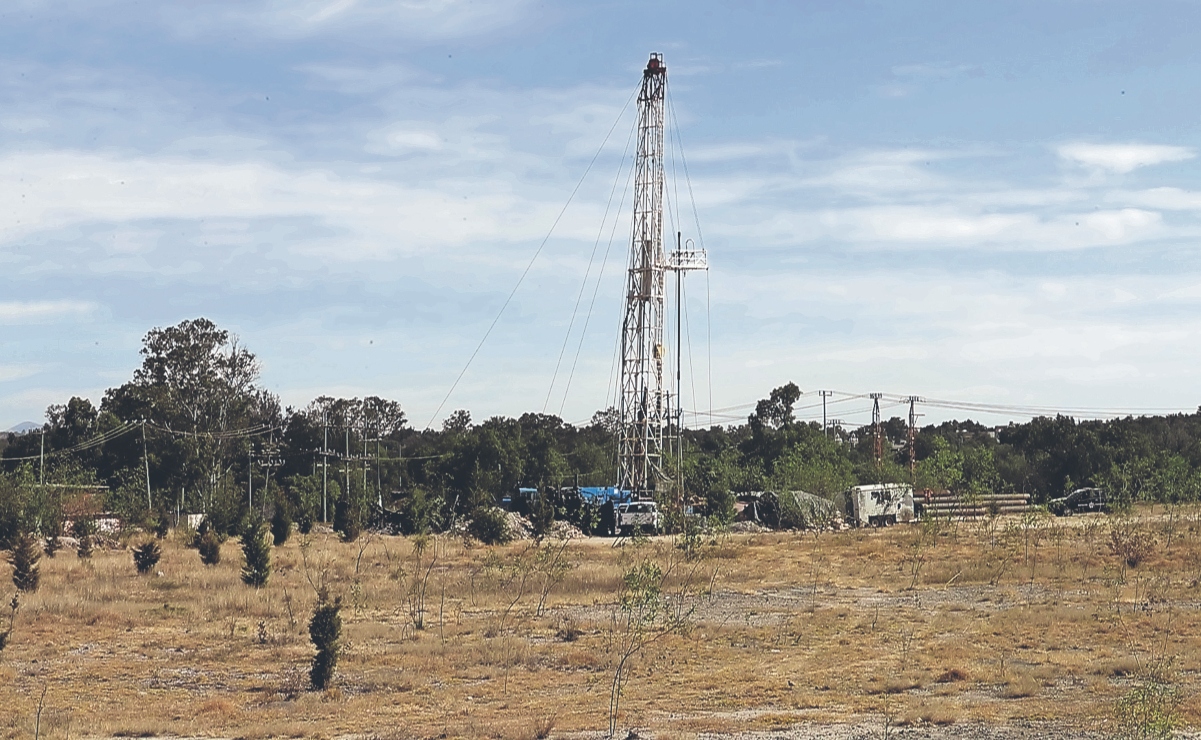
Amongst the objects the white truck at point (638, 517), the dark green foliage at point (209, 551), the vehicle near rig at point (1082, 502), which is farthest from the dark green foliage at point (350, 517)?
the vehicle near rig at point (1082, 502)

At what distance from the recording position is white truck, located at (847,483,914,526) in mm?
67625

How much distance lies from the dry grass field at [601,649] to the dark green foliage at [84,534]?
14.4 ft

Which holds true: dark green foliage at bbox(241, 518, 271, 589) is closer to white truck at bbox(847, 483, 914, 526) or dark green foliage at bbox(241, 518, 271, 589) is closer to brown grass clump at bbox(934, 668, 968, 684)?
brown grass clump at bbox(934, 668, 968, 684)

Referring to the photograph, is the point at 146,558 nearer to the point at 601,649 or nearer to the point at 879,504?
the point at 601,649

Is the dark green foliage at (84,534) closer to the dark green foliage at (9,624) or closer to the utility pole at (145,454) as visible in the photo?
the dark green foliage at (9,624)

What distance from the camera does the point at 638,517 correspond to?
61.9 meters

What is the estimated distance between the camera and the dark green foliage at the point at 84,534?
146 feet

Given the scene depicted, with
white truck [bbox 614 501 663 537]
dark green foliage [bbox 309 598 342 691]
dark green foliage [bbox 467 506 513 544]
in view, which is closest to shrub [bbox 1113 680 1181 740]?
dark green foliage [bbox 309 598 342 691]

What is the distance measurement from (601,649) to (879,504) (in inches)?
1970

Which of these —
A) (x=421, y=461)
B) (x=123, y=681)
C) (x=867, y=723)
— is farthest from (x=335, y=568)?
(x=421, y=461)

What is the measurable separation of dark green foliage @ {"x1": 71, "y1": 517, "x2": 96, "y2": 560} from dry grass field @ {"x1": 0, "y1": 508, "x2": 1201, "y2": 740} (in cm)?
438

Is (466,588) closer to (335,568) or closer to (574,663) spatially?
(335,568)

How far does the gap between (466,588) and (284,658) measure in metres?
12.2

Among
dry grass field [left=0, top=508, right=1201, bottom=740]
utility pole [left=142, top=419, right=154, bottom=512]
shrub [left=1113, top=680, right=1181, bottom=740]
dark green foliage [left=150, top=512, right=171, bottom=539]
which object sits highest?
utility pole [left=142, top=419, right=154, bottom=512]
